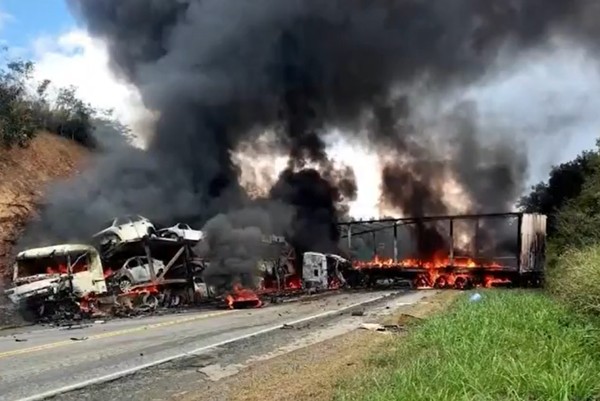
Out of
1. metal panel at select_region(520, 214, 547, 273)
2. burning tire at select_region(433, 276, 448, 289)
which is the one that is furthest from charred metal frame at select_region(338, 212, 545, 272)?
metal panel at select_region(520, 214, 547, 273)

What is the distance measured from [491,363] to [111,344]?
7010 mm

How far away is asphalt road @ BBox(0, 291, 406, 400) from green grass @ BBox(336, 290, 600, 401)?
3.36m

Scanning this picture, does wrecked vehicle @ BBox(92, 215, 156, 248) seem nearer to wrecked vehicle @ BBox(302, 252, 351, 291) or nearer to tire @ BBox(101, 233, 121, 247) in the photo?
tire @ BBox(101, 233, 121, 247)

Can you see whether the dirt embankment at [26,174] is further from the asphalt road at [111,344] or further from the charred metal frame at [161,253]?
the asphalt road at [111,344]

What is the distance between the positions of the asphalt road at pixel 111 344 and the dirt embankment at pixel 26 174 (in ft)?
24.0

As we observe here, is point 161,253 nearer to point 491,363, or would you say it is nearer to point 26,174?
point 26,174

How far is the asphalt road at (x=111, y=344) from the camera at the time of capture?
7.95 m

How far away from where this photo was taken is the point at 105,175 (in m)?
25.8

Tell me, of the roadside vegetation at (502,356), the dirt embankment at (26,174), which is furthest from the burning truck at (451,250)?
the roadside vegetation at (502,356)

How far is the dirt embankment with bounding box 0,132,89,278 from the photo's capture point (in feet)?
71.3

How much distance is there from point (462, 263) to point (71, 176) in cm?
1893

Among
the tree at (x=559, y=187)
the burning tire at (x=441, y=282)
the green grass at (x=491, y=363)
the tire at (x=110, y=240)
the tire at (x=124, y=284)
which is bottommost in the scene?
the burning tire at (x=441, y=282)

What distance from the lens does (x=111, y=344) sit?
437 inches

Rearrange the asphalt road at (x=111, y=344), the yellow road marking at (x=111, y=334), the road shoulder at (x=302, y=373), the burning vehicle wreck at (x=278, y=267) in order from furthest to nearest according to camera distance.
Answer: the burning vehicle wreck at (x=278, y=267), the yellow road marking at (x=111, y=334), the asphalt road at (x=111, y=344), the road shoulder at (x=302, y=373)
